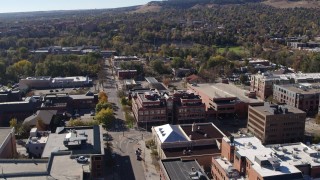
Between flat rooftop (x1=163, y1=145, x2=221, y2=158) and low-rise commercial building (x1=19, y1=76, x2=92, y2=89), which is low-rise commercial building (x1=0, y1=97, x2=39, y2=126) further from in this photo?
flat rooftop (x1=163, y1=145, x2=221, y2=158)

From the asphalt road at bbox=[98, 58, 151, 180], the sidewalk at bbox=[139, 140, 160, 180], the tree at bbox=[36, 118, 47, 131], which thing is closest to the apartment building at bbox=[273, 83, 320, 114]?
the asphalt road at bbox=[98, 58, 151, 180]

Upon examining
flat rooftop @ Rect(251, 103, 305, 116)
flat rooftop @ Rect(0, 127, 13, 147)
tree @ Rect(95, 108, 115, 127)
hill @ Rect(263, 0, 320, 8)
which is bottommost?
tree @ Rect(95, 108, 115, 127)

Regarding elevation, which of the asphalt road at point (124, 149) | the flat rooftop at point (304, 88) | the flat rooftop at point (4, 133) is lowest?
the asphalt road at point (124, 149)

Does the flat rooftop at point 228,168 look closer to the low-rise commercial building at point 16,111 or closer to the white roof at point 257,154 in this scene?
→ the white roof at point 257,154

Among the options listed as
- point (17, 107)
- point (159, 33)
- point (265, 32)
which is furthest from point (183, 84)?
point (265, 32)

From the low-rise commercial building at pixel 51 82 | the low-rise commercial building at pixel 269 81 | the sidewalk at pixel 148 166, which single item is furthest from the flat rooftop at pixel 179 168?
the low-rise commercial building at pixel 51 82

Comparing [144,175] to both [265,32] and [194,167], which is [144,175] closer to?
[194,167]
